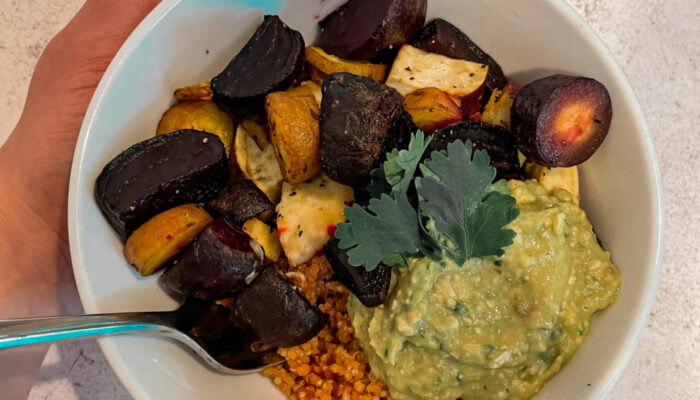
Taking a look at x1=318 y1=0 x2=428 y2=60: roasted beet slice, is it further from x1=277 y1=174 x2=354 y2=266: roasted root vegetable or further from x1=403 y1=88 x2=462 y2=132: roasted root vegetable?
x1=277 y1=174 x2=354 y2=266: roasted root vegetable

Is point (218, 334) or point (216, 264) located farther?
point (218, 334)

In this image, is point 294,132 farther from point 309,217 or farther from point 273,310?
point 273,310

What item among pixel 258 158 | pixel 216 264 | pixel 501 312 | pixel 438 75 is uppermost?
pixel 438 75

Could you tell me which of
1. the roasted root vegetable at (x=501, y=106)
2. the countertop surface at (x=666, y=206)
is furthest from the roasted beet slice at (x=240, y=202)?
the countertop surface at (x=666, y=206)

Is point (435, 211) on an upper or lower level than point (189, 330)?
upper

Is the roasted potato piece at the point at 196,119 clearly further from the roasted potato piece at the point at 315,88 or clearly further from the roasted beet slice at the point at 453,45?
the roasted beet slice at the point at 453,45

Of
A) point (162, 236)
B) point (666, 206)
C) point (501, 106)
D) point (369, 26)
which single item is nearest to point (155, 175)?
point (162, 236)
